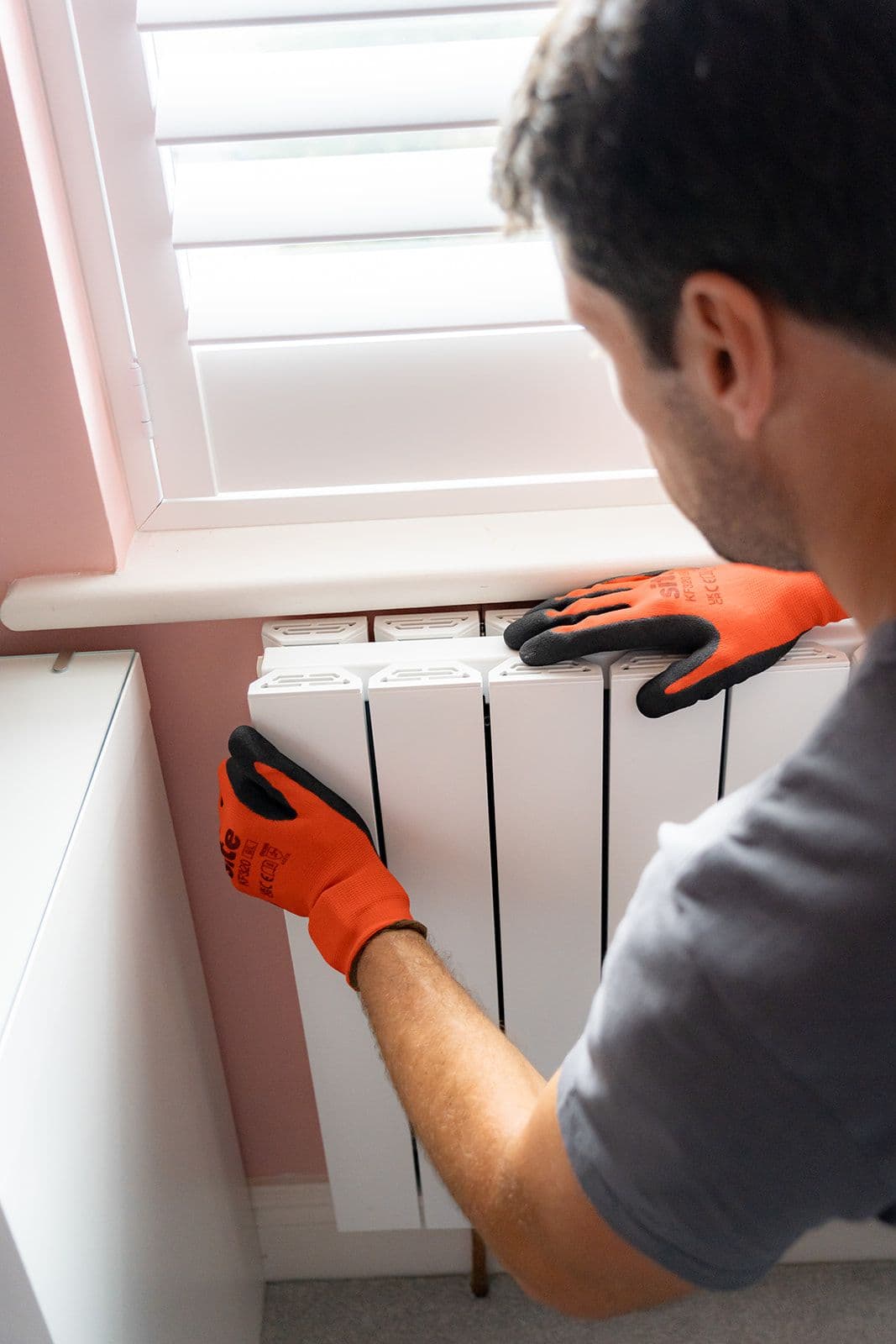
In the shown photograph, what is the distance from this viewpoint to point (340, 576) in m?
0.95

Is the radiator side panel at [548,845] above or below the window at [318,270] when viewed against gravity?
below

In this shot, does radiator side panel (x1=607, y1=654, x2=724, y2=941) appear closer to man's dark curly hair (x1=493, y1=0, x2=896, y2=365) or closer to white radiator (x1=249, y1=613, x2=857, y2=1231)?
white radiator (x1=249, y1=613, x2=857, y2=1231)

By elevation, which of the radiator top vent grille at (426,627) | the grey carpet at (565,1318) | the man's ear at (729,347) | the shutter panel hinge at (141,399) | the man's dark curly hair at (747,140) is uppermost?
the man's dark curly hair at (747,140)

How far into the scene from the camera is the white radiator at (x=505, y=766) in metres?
0.87

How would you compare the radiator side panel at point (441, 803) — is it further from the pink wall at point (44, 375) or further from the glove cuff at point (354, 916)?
the pink wall at point (44, 375)

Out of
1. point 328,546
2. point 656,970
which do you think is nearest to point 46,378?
point 328,546

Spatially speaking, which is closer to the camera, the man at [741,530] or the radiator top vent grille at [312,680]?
the man at [741,530]

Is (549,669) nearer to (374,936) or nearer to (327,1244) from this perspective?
(374,936)

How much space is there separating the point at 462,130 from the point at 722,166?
19.8 inches

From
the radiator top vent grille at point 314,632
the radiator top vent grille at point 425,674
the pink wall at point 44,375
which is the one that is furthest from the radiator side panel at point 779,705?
the pink wall at point 44,375

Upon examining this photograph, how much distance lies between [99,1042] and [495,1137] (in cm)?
32

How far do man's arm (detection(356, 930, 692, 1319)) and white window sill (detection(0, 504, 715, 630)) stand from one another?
29cm

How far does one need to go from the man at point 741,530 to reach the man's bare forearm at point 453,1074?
37 mm

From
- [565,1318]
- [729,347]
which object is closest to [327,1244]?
[565,1318]
